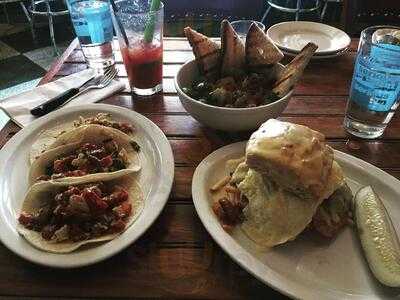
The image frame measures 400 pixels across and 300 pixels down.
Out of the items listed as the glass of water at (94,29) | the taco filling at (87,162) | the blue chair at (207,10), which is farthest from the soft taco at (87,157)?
the blue chair at (207,10)

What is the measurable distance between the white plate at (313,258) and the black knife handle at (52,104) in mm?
621

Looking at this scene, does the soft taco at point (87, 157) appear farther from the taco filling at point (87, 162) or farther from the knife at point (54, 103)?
the knife at point (54, 103)

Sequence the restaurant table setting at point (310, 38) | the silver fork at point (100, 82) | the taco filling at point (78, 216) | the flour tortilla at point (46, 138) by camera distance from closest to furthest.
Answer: the taco filling at point (78, 216) < the flour tortilla at point (46, 138) < the silver fork at point (100, 82) < the restaurant table setting at point (310, 38)

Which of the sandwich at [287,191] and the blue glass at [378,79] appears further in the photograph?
the blue glass at [378,79]

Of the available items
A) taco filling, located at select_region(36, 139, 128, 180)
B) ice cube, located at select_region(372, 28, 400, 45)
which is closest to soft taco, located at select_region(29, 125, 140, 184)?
taco filling, located at select_region(36, 139, 128, 180)

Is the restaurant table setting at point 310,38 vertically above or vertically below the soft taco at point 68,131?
above

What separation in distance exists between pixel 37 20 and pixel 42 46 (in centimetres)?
56

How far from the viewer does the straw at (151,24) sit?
129 centimetres

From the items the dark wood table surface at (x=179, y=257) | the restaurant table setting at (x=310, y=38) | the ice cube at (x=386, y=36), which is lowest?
the dark wood table surface at (x=179, y=257)

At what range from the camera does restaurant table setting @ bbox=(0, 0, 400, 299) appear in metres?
0.78

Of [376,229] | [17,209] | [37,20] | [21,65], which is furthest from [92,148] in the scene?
[37,20]

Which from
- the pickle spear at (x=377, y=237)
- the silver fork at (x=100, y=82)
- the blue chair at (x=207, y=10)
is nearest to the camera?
the pickle spear at (x=377, y=237)

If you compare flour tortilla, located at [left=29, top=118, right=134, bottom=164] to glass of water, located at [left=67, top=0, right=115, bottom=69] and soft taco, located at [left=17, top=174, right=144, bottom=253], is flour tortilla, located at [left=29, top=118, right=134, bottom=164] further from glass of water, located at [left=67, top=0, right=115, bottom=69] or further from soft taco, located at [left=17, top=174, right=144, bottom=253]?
glass of water, located at [left=67, top=0, right=115, bottom=69]

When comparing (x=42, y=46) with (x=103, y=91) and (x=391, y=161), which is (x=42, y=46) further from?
(x=391, y=161)
